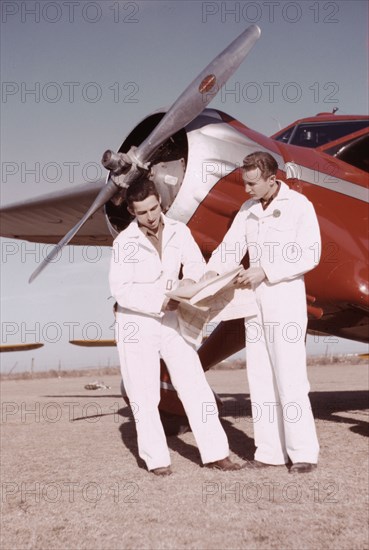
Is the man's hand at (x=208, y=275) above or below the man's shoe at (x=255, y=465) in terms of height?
above

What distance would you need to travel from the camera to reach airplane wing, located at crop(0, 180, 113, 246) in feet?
21.7

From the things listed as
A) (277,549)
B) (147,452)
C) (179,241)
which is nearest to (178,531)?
(277,549)

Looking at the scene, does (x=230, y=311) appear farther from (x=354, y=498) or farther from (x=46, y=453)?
(x=46, y=453)

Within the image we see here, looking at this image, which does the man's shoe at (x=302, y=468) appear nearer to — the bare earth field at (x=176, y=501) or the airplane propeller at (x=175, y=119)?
the bare earth field at (x=176, y=501)

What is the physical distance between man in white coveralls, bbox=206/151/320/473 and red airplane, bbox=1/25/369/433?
47 centimetres

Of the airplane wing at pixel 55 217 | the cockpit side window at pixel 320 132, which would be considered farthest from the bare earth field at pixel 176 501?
the airplane wing at pixel 55 217

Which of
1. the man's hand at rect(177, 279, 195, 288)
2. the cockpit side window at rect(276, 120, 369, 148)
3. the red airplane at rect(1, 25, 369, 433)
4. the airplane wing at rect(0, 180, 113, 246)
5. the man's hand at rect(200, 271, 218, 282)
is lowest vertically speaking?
the man's hand at rect(177, 279, 195, 288)

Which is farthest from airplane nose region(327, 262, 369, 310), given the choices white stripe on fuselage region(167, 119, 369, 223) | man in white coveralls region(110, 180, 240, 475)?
man in white coveralls region(110, 180, 240, 475)

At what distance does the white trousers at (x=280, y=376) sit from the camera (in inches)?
126

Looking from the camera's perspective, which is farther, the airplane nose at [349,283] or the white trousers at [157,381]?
the airplane nose at [349,283]

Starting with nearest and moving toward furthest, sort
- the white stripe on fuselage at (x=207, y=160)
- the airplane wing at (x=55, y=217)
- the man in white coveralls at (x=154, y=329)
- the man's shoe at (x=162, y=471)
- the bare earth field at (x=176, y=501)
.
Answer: the bare earth field at (x=176, y=501) < the man's shoe at (x=162, y=471) < the man in white coveralls at (x=154, y=329) < the white stripe on fuselage at (x=207, y=160) < the airplane wing at (x=55, y=217)

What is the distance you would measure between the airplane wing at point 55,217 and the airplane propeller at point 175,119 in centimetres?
209

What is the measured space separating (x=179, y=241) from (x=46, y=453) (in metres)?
1.89

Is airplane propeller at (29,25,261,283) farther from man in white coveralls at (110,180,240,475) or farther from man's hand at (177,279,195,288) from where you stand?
man's hand at (177,279,195,288)
